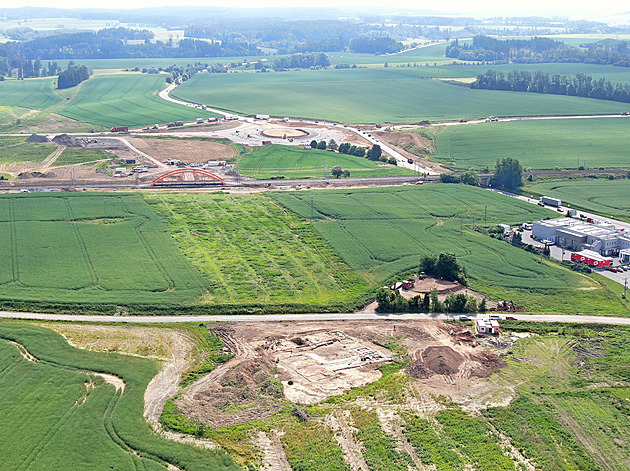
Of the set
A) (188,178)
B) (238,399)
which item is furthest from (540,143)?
(238,399)

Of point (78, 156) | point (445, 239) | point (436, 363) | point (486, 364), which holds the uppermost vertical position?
point (78, 156)

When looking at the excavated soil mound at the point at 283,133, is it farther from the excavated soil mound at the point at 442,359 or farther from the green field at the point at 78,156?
the excavated soil mound at the point at 442,359

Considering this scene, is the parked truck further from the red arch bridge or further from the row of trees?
the red arch bridge

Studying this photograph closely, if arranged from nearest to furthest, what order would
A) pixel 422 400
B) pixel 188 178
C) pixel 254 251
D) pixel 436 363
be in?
pixel 422 400, pixel 436 363, pixel 254 251, pixel 188 178

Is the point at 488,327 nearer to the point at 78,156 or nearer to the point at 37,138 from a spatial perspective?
the point at 78,156

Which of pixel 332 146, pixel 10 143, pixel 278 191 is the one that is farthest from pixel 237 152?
pixel 10 143

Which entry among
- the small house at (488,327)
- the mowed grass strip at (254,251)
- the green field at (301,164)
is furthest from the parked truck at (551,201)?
the small house at (488,327)

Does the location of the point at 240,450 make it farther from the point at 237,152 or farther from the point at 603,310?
the point at 237,152
